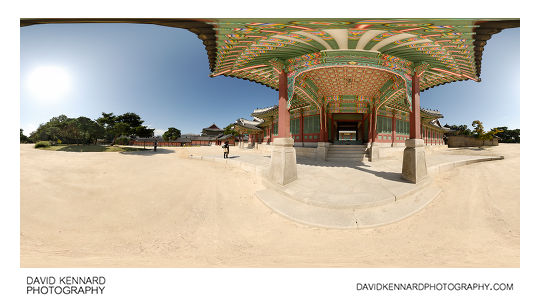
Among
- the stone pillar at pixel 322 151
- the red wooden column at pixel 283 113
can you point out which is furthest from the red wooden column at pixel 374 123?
the red wooden column at pixel 283 113

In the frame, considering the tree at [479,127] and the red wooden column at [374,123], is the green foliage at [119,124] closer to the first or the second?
the red wooden column at [374,123]

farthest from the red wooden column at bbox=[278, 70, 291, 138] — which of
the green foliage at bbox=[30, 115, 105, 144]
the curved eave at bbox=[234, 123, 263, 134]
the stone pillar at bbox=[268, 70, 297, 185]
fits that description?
the green foliage at bbox=[30, 115, 105, 144]

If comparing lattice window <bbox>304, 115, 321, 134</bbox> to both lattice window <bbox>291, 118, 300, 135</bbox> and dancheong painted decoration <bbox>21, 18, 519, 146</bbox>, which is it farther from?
dancheong painted decoration <bbox>21, 18, 519, 146</bbox>

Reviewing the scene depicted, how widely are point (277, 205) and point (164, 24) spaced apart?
15.4 ft

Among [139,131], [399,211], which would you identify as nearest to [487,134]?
[399,211]

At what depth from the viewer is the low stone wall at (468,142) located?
51.6 feet

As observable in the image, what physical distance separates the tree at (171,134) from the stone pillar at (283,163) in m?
43.1

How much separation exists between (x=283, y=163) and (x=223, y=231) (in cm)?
249

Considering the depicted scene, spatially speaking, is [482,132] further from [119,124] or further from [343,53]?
[119,124]

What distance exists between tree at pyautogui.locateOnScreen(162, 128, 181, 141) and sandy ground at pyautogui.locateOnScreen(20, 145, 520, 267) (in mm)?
39356

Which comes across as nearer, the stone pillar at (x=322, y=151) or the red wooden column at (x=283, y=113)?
the red wooden column at (x=283, y=113)

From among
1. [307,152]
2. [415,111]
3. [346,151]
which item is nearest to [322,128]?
[307,152]

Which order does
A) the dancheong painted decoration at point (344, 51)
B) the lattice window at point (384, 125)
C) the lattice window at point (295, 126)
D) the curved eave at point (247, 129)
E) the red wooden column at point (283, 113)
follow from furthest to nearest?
1. the curved eave at point (247, 129)
2. the lattice window at point (295, 126)
3. the lattice window at point (384, 125)
4. the red wooden column at point (283, 113)
5. the dancheong painted decoration at point (344, 51)

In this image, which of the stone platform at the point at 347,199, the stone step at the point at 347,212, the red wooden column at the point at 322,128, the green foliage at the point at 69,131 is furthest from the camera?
the green foliage at the point at 69,131
